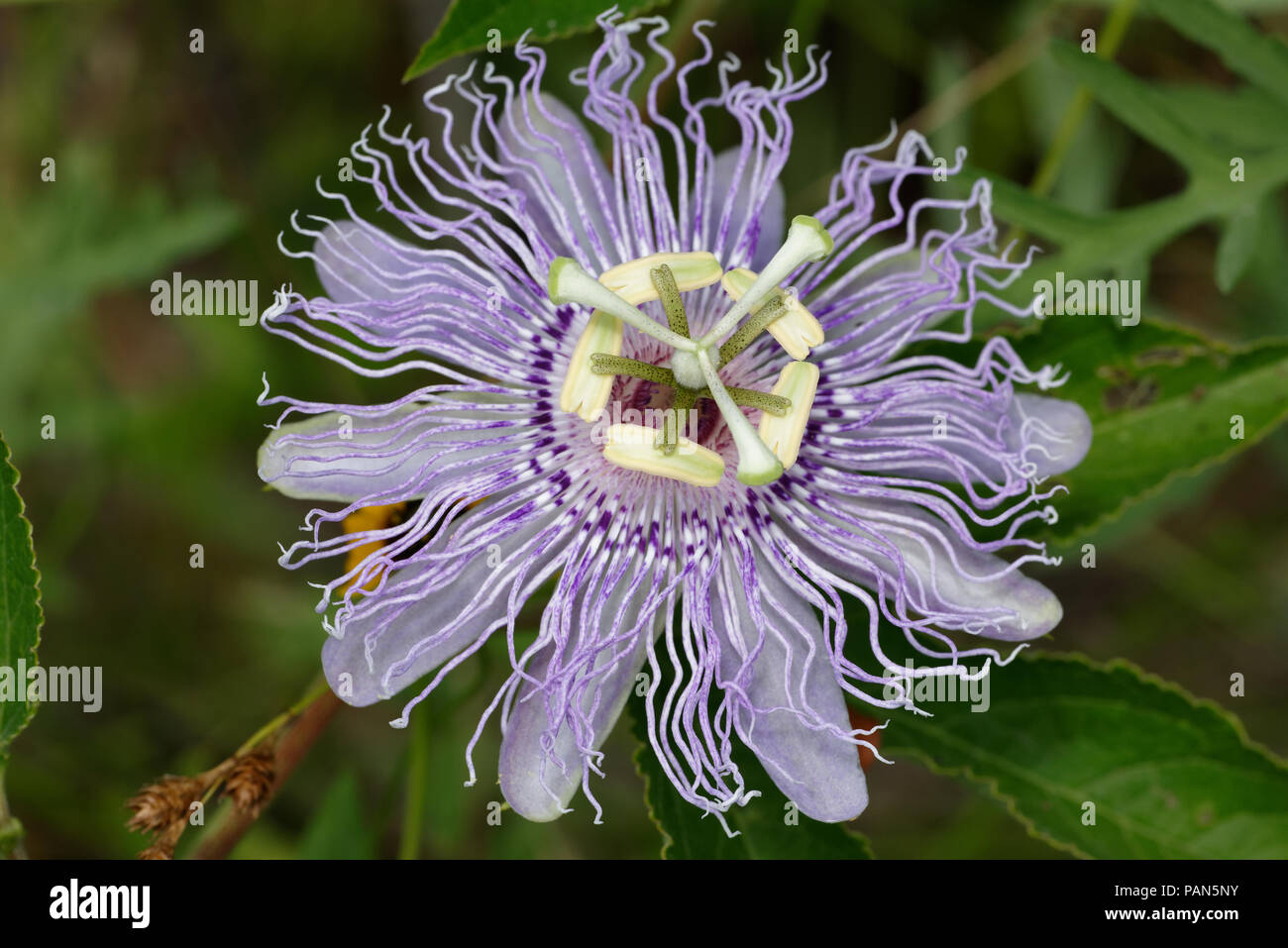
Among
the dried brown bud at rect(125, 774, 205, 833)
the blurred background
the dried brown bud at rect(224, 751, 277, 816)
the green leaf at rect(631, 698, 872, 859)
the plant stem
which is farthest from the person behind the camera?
the blurred background

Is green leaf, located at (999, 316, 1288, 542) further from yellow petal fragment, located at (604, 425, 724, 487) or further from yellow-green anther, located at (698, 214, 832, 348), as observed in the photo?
yellow petal fragment, located at (604, 425, 724, 487)

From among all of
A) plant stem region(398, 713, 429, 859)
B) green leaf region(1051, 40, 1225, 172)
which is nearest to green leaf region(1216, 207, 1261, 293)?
green leaf region(1051, 40, 1225, 172)

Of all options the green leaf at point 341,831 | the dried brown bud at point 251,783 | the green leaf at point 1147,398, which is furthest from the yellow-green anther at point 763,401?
the green leaf at point 341,831

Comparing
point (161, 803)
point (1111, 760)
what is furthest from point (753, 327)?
point (161, 803)

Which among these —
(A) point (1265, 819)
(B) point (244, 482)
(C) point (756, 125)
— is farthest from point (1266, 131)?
(B) point (244, 482)

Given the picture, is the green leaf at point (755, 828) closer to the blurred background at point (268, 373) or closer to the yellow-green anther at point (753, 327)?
the yellow-green anther at point (753, 327)

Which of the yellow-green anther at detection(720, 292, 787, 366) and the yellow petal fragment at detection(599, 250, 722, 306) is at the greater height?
the yellow petal fragment at detection(599, 250, 722, 306)
